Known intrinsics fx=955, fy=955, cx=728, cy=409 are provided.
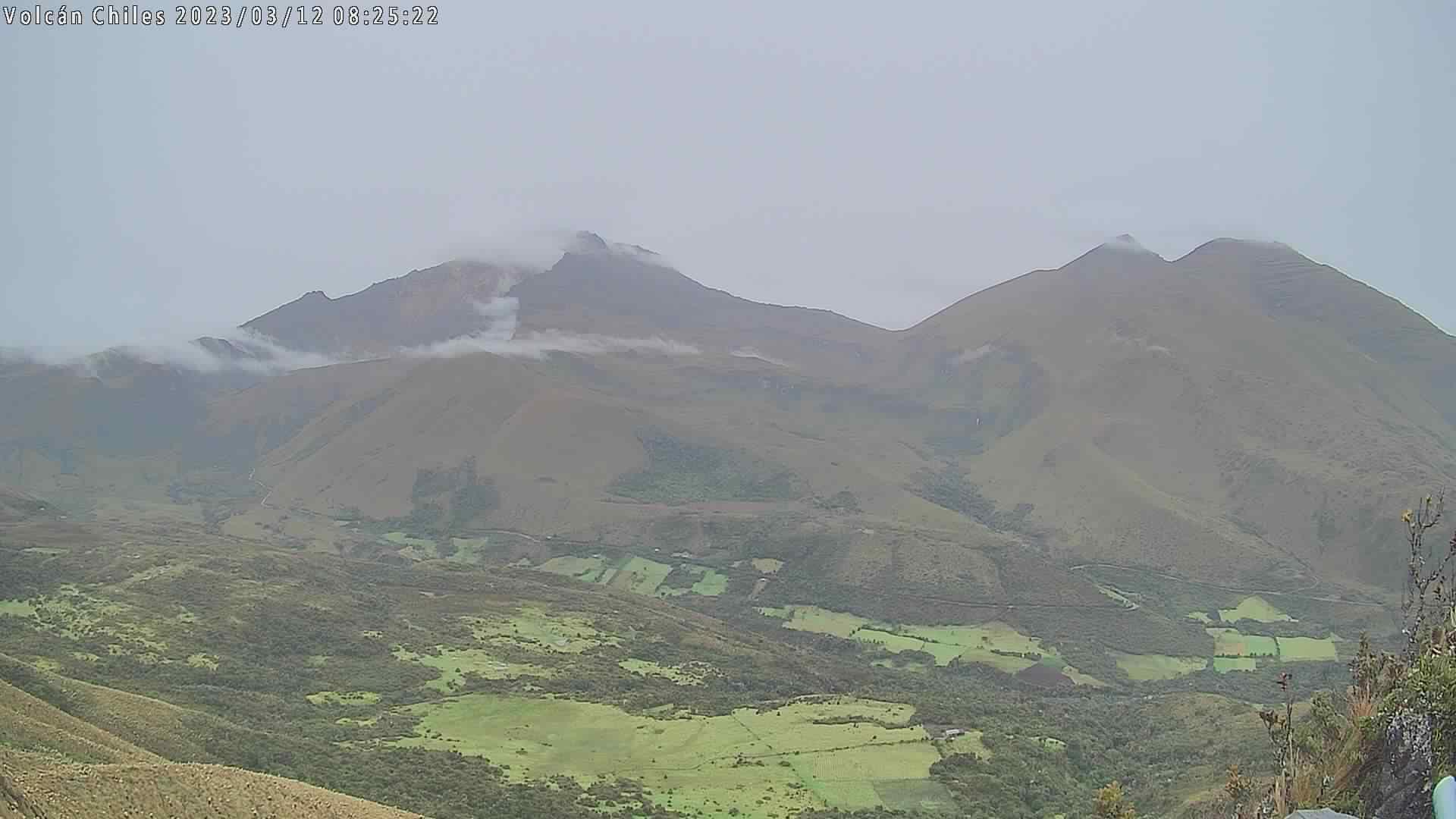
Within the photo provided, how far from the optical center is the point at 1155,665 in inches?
5064

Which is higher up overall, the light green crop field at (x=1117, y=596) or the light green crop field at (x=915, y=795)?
the light green crop field at (x=915, y=795)

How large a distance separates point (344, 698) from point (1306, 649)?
120m

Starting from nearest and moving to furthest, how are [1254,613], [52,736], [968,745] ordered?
[52,736], [968,745], [1254,613]

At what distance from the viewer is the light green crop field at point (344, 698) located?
82688 millimetres

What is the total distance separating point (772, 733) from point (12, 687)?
51906mm

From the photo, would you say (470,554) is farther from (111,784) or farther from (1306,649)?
(111,784)

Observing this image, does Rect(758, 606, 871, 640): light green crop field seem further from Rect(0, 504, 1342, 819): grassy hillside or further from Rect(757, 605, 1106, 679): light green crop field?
Rect(0, 504, 1342, 819): grassy hillside

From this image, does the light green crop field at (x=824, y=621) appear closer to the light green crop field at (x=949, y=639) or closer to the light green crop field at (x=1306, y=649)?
the light green crop field at (x=949, y=639)

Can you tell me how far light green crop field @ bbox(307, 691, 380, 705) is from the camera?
8269 cm

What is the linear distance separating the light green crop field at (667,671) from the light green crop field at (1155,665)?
2354 inches

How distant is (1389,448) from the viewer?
19088 centimetres

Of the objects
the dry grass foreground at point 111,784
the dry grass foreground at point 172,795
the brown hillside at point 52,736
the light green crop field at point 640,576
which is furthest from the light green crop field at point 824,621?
the dry grass foreground at point 172,795

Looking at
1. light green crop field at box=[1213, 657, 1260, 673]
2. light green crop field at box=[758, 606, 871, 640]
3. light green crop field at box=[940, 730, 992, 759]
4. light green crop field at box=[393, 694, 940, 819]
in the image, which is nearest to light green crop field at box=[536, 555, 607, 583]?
light green crop field at box=[758, 606, 871, 640]

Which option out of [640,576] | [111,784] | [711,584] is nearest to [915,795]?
[111,784]
